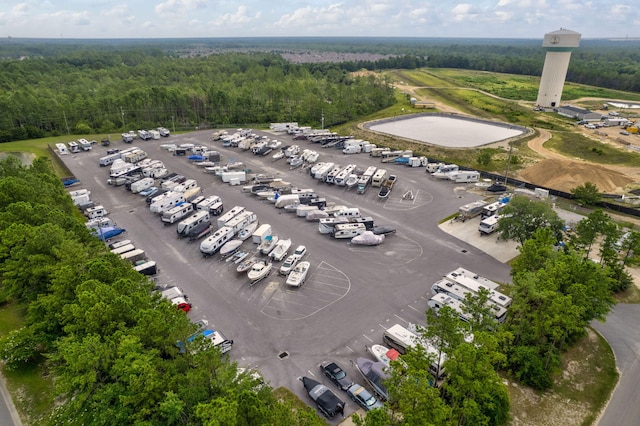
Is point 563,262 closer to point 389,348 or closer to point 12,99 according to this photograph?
point 389,348

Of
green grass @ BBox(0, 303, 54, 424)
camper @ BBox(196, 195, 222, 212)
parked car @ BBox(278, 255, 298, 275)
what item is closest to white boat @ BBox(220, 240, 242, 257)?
parked car @ BBox(278, 255, 298, 275)

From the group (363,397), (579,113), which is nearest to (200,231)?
(363,397)

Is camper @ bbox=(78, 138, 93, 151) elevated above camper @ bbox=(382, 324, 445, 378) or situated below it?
above

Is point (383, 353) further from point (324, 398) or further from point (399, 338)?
point (324, 398)

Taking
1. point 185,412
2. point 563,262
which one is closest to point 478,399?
point 563,262

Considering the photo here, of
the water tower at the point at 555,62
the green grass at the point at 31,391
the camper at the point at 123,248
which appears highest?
the water tower at the point at 555,62

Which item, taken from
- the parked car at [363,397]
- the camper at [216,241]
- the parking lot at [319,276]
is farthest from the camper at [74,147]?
the parked car at [363,397]

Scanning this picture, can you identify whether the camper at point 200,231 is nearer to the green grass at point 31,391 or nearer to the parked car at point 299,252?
the parked car at point 299,252

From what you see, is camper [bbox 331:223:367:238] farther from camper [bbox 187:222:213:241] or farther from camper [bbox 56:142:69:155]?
camper [bbox 56:142:69:155]
